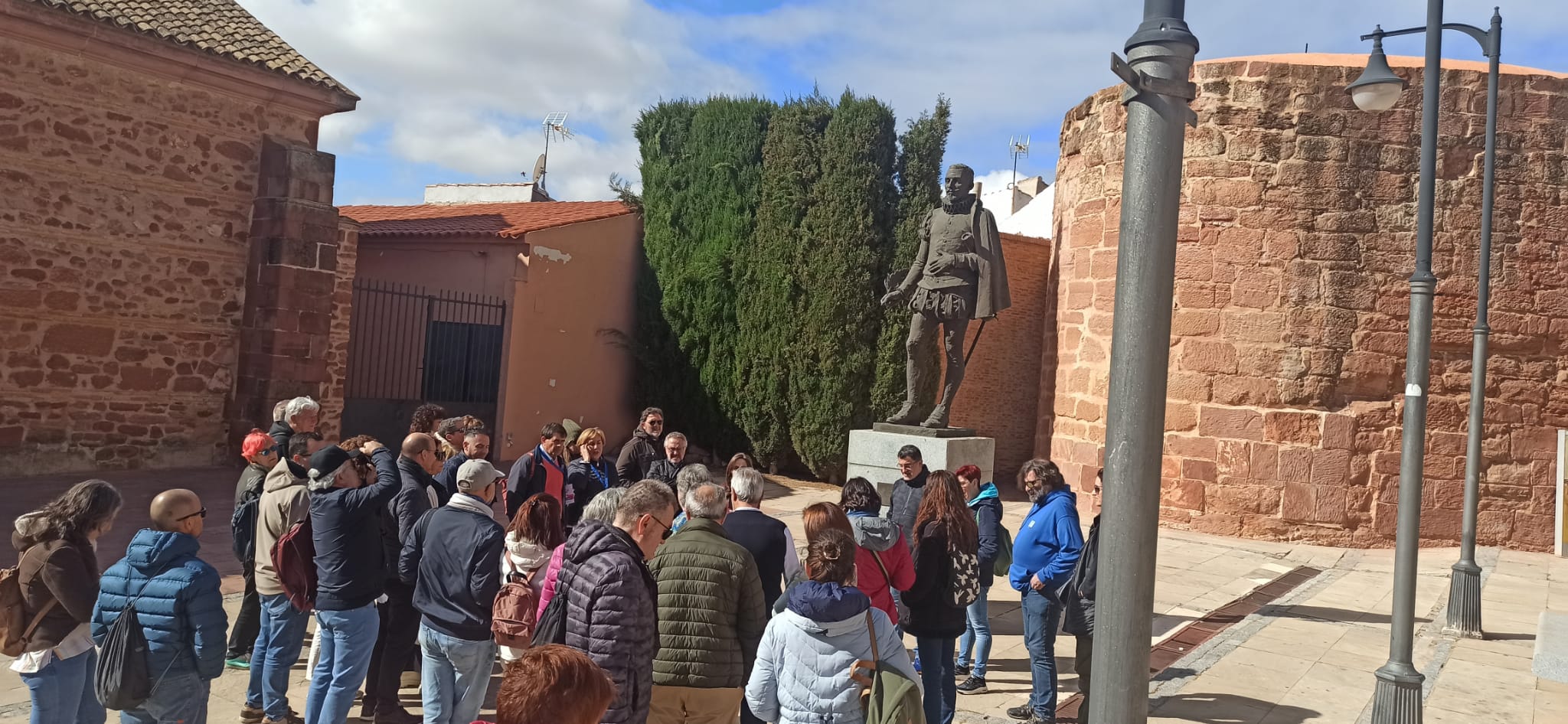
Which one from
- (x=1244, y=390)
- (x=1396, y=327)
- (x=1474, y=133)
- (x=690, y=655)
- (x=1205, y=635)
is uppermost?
(x=1474, y=133)

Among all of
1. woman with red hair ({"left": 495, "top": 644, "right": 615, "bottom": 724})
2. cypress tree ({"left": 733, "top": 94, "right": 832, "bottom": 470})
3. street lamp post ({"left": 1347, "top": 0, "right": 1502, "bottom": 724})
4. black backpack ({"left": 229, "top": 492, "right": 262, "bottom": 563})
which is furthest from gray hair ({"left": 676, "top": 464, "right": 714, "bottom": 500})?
cypress tree ({"left": 733, "top": 94, "right": 832, "bottom": 470})

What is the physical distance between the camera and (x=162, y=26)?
11539mm

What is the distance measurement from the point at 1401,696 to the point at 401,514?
4660 millimetres

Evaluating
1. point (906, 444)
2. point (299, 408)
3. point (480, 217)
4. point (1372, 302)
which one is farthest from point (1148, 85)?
point (480, 217)

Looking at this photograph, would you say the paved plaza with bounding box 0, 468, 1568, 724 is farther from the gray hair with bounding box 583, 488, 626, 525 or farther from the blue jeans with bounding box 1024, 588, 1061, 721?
the gray hair with bounding box 583, 488, 626, 525

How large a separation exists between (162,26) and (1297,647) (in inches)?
487

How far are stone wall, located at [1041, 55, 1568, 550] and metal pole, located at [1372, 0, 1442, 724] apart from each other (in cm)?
608

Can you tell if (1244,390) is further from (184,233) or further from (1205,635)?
(184,233)

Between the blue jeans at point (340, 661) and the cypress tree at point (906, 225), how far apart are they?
38.2ft

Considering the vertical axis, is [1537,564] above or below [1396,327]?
below

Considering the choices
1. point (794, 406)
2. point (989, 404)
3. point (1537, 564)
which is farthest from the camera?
point (989, 404)

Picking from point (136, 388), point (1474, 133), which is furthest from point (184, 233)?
point (1474, 133)

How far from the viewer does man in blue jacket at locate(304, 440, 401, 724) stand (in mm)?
4332

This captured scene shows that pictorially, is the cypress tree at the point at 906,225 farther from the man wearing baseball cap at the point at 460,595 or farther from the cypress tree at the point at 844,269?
the man wearing baseball cap at the point at 460,595
